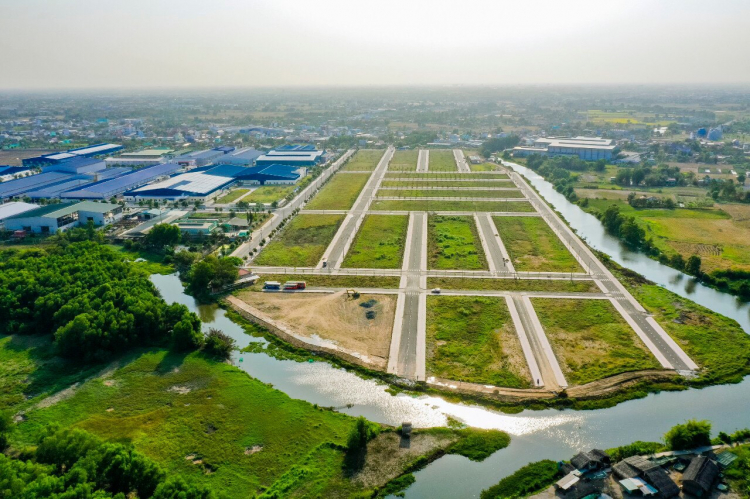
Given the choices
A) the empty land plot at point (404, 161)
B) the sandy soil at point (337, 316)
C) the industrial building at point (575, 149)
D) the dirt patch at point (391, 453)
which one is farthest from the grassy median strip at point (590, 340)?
the industrial building at point (575, 149)

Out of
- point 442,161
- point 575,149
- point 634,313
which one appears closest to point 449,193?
point 442,161

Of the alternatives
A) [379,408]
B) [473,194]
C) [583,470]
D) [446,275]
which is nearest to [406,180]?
[473,194]

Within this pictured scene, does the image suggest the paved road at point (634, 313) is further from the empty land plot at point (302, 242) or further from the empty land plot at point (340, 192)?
the empty land plot at point (340, 192)

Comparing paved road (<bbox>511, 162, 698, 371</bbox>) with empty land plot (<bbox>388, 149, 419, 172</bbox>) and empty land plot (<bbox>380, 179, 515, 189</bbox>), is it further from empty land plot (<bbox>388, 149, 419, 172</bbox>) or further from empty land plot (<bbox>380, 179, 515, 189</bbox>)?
empty land plot (<bbox>388, 149, 419, 172</bbox>)

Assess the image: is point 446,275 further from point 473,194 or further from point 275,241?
point 473,194

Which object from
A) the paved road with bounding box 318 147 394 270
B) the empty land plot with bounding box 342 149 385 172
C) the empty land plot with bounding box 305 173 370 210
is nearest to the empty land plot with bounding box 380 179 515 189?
the paved road with bounding box 318 147 394 270

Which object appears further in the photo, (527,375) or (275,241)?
(275,241)
